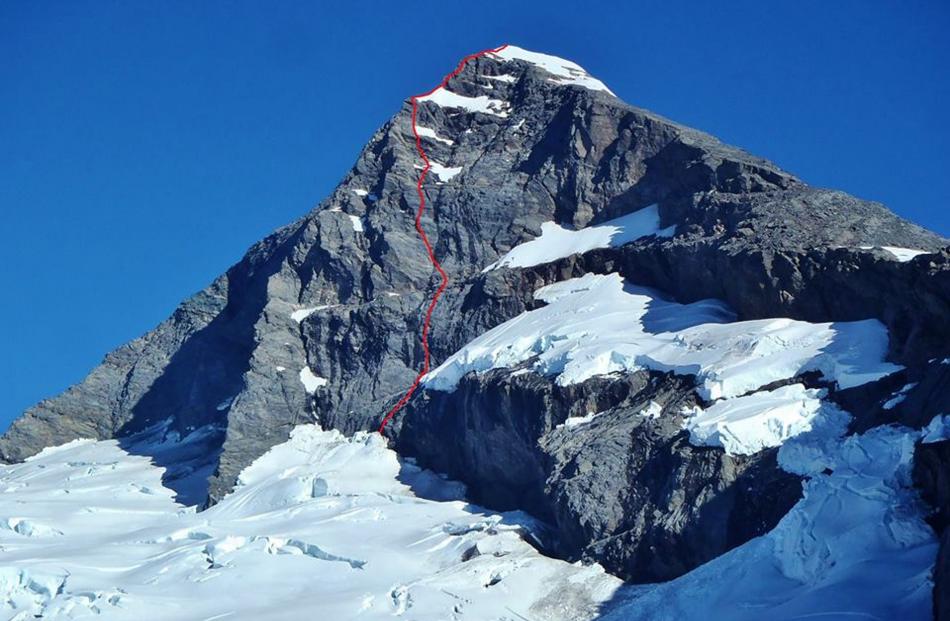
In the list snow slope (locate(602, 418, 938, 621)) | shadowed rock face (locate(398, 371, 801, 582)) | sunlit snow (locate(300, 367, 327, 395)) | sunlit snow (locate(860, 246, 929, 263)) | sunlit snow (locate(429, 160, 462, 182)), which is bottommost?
snow slope (locate(602, 418, 938, 621))

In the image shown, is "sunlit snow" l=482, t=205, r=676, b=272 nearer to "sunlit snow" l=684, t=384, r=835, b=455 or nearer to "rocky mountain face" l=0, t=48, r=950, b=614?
"rocky mountain face" l=0, t=48, r=950, b=614

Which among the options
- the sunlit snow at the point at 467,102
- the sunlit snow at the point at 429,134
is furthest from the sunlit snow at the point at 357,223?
the sunlit snow at the point at 467,102

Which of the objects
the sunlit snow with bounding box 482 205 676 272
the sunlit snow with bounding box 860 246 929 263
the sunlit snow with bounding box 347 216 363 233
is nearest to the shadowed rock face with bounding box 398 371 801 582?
the sunlit snow with bounding box 860 246 929 263

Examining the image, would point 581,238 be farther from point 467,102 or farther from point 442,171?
point 467,102

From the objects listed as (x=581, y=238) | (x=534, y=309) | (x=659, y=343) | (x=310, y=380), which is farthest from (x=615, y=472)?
(x=310, y=380)

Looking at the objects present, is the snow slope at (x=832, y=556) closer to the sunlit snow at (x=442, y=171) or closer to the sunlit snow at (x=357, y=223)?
the sunlit snow at (x=357, y=223)

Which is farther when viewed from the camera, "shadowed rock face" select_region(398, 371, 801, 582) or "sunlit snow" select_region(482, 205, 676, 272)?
"sunlit snow" select_region(482, 205, 676, 272)
